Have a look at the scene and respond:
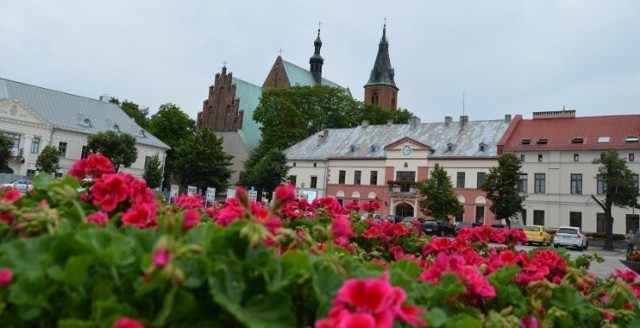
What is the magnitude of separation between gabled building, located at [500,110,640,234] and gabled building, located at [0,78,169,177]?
118 ft

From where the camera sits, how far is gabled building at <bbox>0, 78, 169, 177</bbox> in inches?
1702

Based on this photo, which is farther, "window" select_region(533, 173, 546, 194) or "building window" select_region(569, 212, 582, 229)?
"window" select_region(533, 173, 546, 194)

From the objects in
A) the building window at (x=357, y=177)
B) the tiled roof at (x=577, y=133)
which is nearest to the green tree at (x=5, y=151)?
the building window at (x=357, y=177)

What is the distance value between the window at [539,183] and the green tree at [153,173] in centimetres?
3460

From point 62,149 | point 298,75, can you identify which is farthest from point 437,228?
point 298,75

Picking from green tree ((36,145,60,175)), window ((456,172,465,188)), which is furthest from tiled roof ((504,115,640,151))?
green tree ((36,145,60,175))

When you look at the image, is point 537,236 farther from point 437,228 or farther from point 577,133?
point 577,133

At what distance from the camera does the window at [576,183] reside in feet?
130

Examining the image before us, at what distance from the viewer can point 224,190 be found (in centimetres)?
4491

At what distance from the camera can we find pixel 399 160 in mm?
46969

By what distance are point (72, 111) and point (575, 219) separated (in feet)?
154

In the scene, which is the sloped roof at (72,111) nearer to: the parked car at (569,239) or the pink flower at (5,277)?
the parked car at (569,239)

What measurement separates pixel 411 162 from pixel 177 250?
45992mm

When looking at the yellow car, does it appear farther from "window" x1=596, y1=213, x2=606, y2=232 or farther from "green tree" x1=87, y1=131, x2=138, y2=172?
"green tree" x1=87, y1=131, x2=138, y2=172
